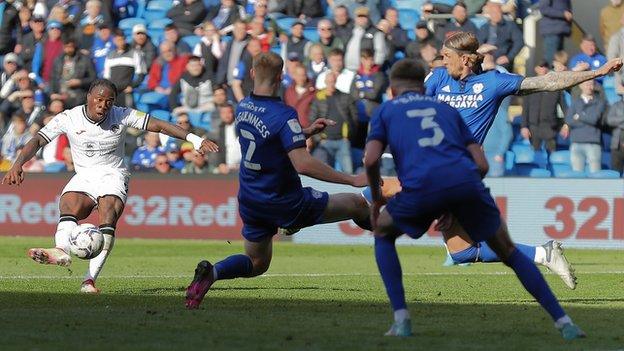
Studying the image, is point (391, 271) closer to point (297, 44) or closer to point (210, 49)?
point (297, 44)

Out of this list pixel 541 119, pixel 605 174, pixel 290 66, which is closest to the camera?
pixel 605 174

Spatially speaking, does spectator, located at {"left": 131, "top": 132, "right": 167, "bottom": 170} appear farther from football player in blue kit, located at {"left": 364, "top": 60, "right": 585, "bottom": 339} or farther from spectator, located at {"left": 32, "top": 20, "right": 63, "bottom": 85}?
football player in blue kit, located at {"left": 364, "top": 60, "right": 585, "bottom": 339}

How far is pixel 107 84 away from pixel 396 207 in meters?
4.95

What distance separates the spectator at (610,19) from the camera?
83.3ft

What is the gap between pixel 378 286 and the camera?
1475 centimetres

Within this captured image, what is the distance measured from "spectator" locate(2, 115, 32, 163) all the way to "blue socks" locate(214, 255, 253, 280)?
641 inches

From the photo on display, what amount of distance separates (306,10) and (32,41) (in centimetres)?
613

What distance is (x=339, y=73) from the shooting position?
81.4 ft

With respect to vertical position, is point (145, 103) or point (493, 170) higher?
point (493, 170)

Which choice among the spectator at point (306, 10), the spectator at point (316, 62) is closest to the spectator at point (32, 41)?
the spectator at point (306, 10)

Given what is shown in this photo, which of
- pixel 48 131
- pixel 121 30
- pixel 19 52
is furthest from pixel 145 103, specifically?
pixel 48 131

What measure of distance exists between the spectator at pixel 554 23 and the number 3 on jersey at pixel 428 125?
→ 52.6 ft

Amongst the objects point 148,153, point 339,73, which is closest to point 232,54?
point 148,153

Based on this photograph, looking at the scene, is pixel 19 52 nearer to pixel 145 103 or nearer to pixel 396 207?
pixel 145 103
